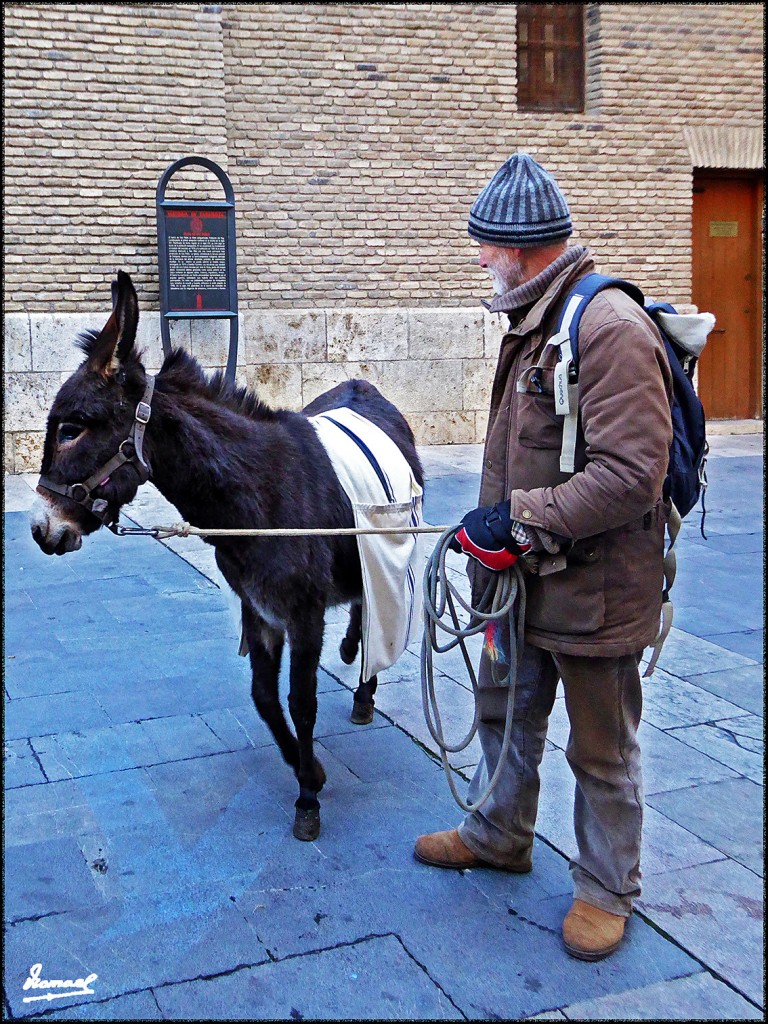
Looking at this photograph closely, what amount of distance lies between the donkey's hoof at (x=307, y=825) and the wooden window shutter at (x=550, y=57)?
32.5 feet

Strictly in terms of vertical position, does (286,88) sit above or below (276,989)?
above

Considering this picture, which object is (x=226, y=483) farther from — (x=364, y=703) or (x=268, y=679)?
(x=364, y=703)

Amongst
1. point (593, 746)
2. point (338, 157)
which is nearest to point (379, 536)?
point (593, 746)

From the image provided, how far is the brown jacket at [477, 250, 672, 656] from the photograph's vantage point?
2.61 m

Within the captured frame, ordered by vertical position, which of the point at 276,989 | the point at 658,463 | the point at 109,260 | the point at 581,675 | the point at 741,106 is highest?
the point at 741,106

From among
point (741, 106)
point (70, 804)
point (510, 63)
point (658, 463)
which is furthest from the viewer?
point (741, 106)

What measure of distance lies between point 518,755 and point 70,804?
169cm

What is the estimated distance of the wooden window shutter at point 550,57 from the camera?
1169cm

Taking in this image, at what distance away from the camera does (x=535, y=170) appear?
9.45 feet

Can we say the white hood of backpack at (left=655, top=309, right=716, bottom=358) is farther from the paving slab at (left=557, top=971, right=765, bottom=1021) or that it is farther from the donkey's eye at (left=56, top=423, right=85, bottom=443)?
the donkey's eye at (left=56, top=423, right=85, bottom=443)

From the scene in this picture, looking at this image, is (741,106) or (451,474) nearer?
(451,474)

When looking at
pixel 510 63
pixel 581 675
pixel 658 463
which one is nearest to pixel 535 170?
pixel 658 463

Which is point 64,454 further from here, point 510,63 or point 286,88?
point 510,63

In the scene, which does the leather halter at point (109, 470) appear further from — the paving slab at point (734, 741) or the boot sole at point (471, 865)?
the paving slab at point (734, 741)
